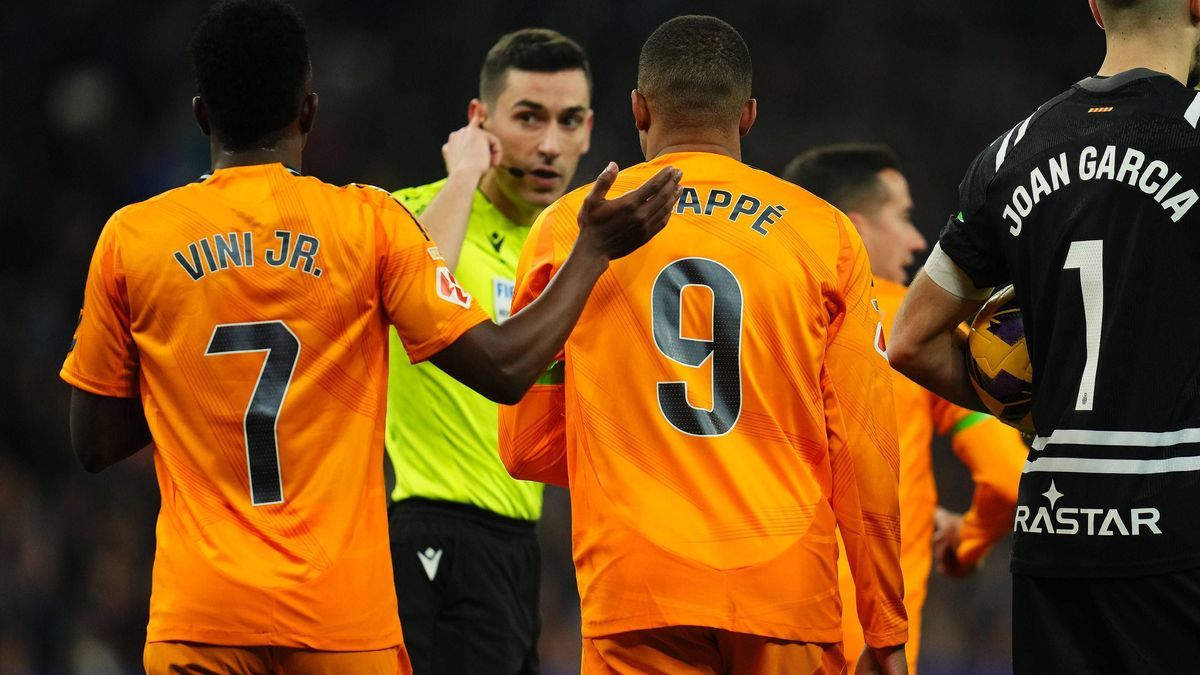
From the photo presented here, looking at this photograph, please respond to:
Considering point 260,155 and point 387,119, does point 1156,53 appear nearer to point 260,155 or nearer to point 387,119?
point 260,155

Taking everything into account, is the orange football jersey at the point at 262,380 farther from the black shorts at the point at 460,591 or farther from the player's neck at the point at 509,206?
the player's neck at the point at 509,206

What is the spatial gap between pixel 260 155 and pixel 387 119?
10246 mm

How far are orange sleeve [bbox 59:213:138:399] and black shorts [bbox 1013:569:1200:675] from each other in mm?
2128

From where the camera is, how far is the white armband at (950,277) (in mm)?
3525

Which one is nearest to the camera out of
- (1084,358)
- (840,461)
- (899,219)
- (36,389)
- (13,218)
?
(1084,358)

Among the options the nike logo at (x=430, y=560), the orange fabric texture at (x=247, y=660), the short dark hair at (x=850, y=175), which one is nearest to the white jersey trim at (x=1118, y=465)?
the orange fabric texture at (x=247, y=660)

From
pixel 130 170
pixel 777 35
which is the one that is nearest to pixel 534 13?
pixel 777 35

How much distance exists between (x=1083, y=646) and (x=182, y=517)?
2.03 metres

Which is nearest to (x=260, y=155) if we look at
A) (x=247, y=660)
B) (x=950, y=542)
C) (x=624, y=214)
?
(x=624, y=214)

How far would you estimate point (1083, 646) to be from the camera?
10.6ft

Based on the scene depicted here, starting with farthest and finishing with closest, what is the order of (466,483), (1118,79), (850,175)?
(850,175) → (466,483) → (1118,79)

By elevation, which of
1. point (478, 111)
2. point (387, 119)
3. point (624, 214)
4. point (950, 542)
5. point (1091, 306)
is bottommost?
point (950, 542)

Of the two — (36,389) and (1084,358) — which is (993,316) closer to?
(1084,358)

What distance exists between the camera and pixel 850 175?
6270 mm
